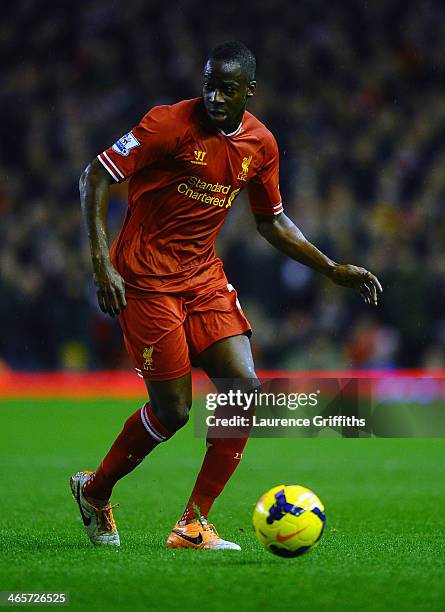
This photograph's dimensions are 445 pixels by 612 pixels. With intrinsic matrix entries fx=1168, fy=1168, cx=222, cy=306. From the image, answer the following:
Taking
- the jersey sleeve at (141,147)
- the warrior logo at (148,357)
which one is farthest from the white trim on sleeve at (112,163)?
the warrior logo at (148,357)

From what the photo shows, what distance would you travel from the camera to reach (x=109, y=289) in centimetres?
537

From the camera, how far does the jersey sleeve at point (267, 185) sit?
6.05 metres

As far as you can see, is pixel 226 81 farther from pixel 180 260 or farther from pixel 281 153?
pixel 281 153

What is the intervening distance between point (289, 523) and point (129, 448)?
1170 millimetres

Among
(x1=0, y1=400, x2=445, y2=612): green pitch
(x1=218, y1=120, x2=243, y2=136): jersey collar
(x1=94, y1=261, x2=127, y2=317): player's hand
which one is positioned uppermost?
(x1=218, y1=120, x2=243, y2=136): jersey collar

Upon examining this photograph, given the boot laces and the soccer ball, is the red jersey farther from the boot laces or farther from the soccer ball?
the soccer ball

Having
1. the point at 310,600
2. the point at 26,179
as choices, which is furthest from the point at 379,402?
the point at 310,600

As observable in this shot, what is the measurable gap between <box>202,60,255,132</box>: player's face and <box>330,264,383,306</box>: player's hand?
1.05 meters

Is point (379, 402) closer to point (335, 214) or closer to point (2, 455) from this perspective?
point (335, 214)

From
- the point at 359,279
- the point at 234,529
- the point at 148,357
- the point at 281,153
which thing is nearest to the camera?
the point at 148,357

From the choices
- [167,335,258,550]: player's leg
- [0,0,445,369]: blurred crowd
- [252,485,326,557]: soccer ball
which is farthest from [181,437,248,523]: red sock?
[0,0,445,369]: blurred crowd

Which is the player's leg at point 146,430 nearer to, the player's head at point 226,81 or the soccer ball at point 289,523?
the soccer ball at point 289,523

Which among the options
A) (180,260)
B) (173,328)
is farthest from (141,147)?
(173,328)

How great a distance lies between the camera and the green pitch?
447cm
